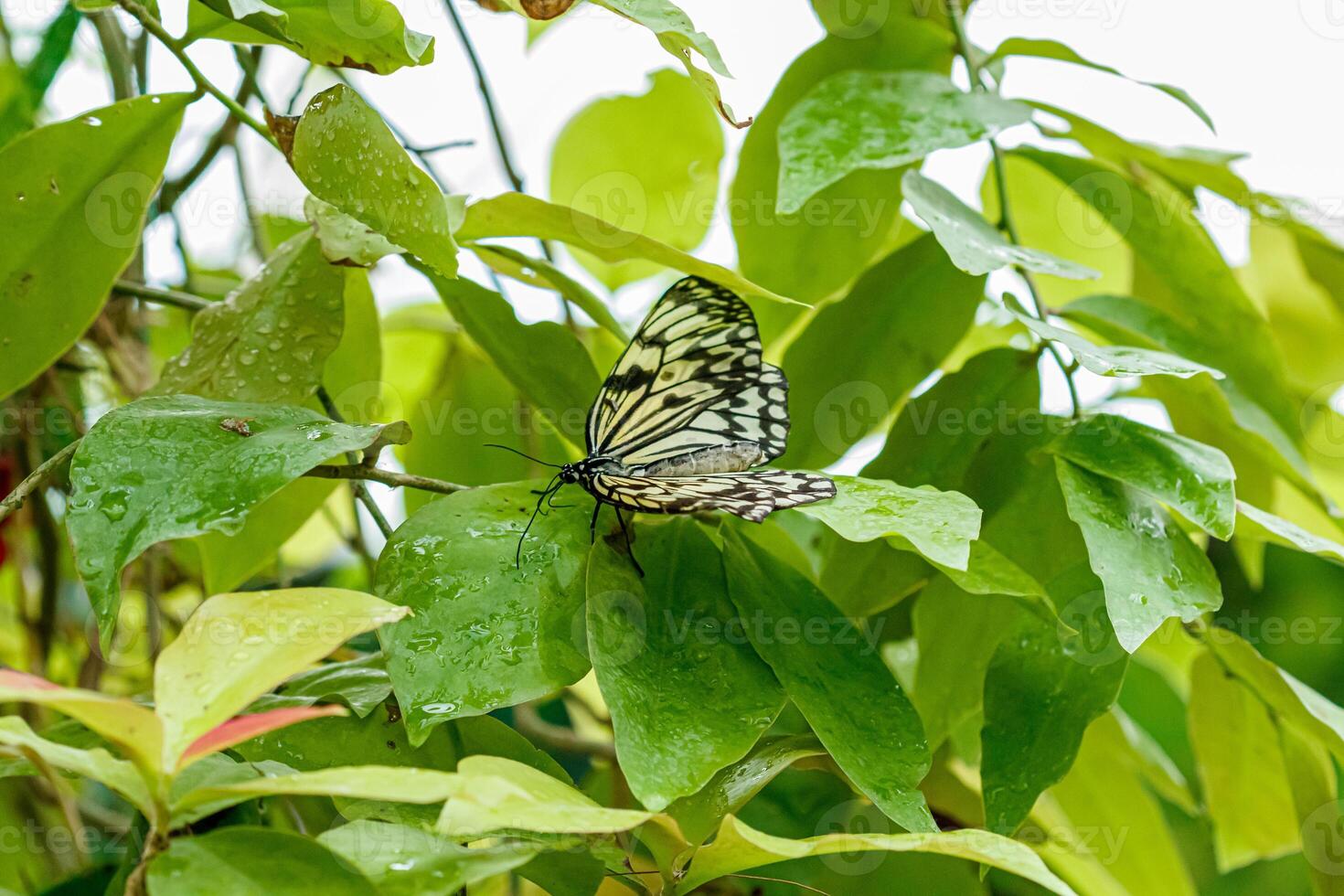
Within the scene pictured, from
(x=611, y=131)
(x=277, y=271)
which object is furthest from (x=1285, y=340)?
(x=277, y=271)

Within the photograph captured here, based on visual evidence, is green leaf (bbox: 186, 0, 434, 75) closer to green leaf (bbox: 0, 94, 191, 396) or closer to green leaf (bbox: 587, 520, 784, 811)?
green leaf (bbox: 0, 94, 191, 396)

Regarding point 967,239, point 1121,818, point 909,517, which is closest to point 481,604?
point 909,517

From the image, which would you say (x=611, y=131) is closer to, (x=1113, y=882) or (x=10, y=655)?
(x=1113, y=882)

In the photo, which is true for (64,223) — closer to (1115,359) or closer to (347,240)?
(347,240)

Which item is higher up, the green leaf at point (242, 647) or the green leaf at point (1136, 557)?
the green leaf at point (242, 647)

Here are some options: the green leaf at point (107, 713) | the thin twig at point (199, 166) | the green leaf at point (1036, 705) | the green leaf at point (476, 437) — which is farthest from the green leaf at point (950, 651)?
the thin twig at point (199, 166)

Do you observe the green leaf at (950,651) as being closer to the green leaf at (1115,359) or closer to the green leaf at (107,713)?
the green leaf at (1115,359)
